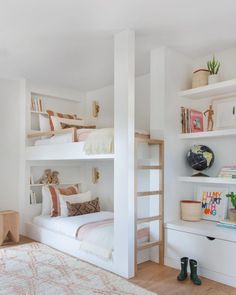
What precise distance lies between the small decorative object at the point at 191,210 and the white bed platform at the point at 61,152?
0.99m

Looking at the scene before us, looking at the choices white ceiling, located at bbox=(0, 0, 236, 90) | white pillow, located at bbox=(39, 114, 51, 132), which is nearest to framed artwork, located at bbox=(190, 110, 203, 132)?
white ceiling, located at bbox=(0, 0, 236, 90)

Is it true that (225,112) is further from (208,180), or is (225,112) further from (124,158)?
(124,158)

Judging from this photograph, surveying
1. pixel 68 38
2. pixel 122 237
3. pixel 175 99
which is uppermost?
pixel 68 38

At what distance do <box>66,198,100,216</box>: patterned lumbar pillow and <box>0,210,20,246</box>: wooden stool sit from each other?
0.72 meters

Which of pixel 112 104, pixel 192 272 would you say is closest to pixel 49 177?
pixel 112 104

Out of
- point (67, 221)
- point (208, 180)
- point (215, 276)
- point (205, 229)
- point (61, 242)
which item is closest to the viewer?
point (215, 276)

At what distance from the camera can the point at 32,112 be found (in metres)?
4.42

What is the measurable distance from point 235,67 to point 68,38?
178 centimetres

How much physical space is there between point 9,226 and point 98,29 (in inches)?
106

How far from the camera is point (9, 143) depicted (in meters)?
4.25

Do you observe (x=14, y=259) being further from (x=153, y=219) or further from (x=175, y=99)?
(x=175, y=99)

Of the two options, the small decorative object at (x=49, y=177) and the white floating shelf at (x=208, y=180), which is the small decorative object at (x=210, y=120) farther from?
the small decorative object at (x=49, y=177)

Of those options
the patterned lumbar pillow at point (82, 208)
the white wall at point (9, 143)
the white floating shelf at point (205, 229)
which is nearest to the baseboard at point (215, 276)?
the white floating shelf at point (205, 229)

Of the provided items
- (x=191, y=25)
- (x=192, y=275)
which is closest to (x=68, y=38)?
(x=191, y=25)
